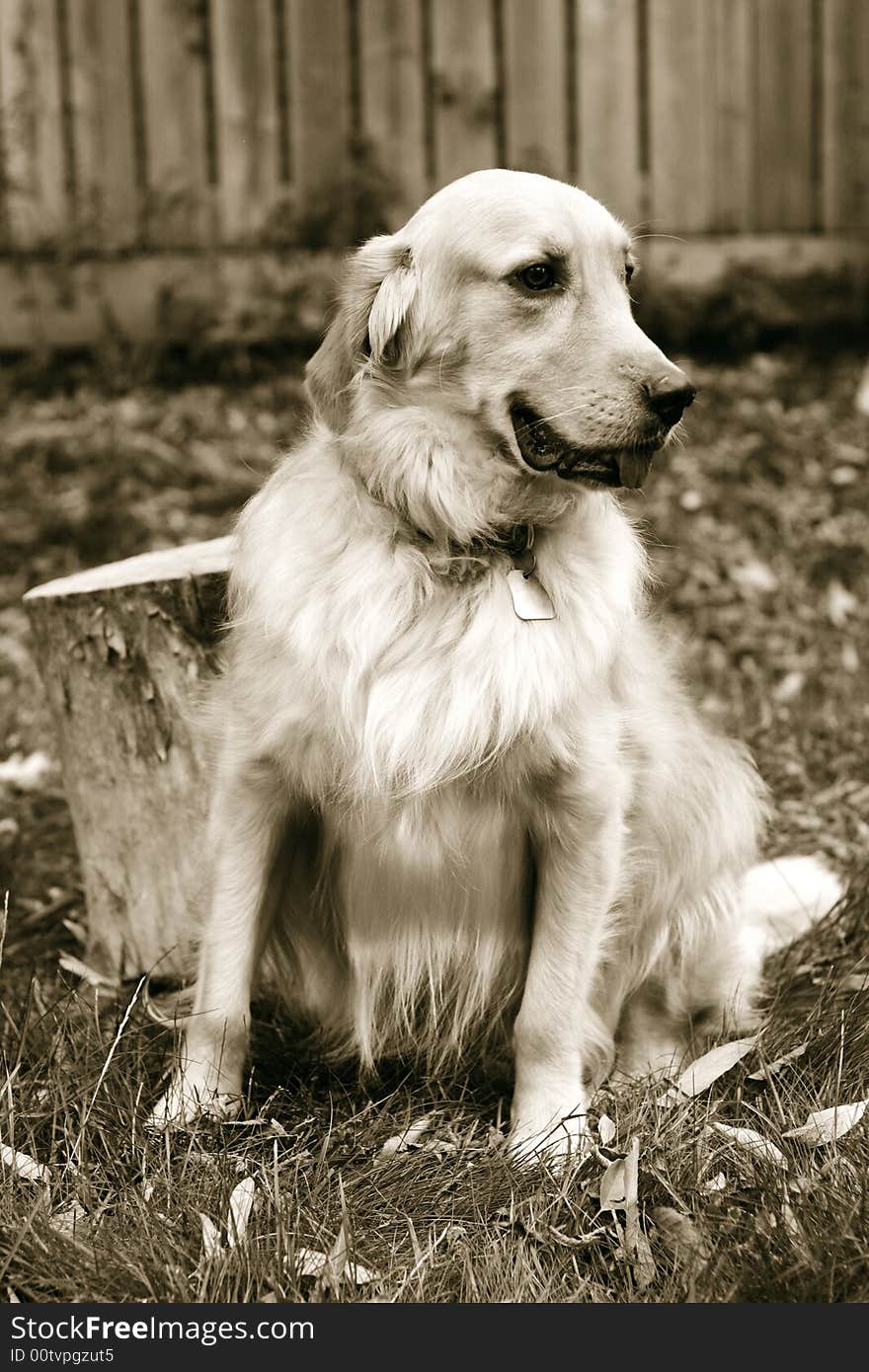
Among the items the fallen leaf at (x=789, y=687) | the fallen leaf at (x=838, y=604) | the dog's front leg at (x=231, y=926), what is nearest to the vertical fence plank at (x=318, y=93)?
the fallen leaf at (x=838, y=604)

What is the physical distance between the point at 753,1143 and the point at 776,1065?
28 centimetres

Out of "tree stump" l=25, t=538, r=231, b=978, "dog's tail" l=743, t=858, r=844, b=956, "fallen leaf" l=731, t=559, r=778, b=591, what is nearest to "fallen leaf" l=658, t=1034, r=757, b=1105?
"dog's tail" l=743, t=858, r=844, b=956

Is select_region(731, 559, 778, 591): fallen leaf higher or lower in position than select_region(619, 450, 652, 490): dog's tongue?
lower

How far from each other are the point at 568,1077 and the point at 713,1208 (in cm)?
46

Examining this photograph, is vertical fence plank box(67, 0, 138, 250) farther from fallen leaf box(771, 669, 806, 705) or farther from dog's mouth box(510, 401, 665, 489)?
dog's mouth box(510, 401, 665, 489)

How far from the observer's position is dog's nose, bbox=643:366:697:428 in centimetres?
237

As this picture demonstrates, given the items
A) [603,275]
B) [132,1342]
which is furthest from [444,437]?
[132,1342]

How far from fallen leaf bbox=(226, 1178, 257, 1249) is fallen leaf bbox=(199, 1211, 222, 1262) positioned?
16mm

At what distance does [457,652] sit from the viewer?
2.40m

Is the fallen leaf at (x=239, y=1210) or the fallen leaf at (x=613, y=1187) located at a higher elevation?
the fallen leaf at (x=239, y=1210)

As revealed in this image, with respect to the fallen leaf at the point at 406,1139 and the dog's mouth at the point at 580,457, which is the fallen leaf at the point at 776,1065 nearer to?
the fallen leaf at the point at 406,1139

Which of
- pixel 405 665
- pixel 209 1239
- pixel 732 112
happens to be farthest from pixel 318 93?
pixel 209 1239

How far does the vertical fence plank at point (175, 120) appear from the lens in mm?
6109

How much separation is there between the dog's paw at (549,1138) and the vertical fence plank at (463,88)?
469 cm
